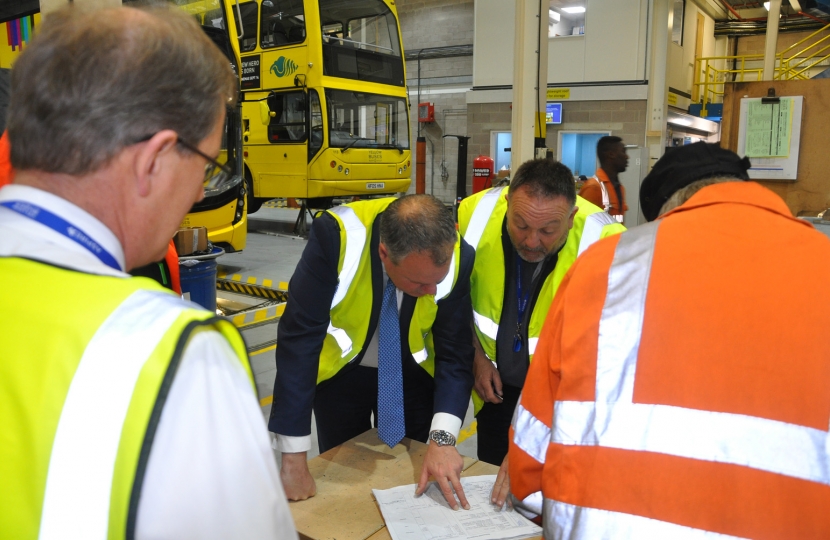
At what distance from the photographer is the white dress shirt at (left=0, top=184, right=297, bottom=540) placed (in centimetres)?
59

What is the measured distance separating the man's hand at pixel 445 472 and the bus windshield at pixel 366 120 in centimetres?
821

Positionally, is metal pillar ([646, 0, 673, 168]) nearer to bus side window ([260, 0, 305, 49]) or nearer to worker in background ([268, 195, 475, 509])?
bus side window ([260, 0, 305, 49])

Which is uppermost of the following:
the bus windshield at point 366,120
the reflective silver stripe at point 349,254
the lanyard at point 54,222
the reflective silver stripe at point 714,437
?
the bus windshield at point 366,120

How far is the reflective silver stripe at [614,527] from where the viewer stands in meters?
1.04

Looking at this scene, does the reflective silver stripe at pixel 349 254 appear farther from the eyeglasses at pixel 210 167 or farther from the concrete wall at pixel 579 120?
the concrete wall at pixel 579 120

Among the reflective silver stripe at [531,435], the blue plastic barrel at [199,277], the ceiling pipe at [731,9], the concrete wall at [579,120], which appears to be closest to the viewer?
the reflective silver stripe at [531,435]

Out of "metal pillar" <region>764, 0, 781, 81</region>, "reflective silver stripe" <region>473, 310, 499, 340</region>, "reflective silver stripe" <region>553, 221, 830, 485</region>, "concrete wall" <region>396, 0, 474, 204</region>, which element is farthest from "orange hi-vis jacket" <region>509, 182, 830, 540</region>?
"concrete wall" <region>396, 0, 474, 204</region>

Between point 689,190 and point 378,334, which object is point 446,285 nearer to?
point 378,334

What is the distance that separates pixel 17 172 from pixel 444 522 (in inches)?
54.2

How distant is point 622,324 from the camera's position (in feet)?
3.60

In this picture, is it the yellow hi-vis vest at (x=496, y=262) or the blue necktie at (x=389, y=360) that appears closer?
the blue necktie at (x=389, y=360)

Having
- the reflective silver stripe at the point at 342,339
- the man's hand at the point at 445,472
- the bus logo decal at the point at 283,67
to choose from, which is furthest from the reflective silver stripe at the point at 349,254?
the bus logo decal at the point at 283,67

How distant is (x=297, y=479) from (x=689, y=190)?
4.31 feet

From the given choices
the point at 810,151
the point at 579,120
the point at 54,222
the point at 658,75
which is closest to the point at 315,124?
the point at 658,75
